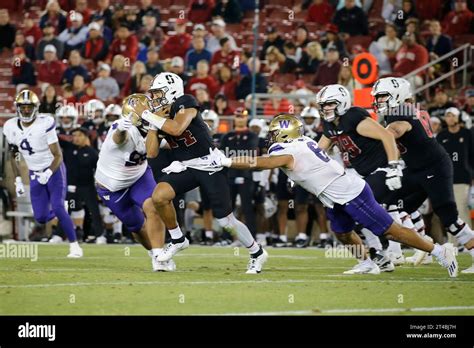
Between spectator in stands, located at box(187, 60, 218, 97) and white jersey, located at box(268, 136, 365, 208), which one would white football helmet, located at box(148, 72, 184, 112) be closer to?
white jersey, located at box(268, 136, 365, 208)

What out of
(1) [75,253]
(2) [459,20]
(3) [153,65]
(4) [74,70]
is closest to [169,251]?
(1) [75,253]

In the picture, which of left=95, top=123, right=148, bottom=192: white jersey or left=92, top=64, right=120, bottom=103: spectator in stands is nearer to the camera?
left=95, top=123, right=148, bottom=192: white jersey

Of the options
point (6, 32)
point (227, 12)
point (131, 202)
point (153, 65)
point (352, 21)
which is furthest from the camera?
point (6, 32)

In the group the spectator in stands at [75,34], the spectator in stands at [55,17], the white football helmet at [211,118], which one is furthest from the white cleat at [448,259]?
the spectator in stands at [55,17]

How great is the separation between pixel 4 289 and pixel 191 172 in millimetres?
2313

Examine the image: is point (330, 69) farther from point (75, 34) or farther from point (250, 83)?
point (75, 34)

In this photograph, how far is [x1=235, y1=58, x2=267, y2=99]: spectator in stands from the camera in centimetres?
1780

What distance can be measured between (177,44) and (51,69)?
2.33 meters

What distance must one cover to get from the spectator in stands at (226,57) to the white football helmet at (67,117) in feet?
9.49

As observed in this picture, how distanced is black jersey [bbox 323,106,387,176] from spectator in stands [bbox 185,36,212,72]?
8.11 metres

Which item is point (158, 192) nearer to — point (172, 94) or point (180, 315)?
point (172, 94)

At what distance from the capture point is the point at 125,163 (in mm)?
10938

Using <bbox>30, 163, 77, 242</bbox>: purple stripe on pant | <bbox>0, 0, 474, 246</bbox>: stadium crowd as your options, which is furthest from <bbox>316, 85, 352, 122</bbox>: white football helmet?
<bbox>0, 0, 474, 246</bbox>: stadium crowd

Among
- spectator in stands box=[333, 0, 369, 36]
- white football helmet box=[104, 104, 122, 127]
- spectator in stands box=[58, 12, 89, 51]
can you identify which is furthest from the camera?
spectator in stands box=[58, 12, 89, 51]
